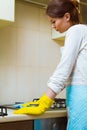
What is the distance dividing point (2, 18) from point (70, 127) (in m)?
0.72

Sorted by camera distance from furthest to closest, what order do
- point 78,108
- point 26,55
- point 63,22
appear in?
point 26,55 → point 63,22 → point 78,108

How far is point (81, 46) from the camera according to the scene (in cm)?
110

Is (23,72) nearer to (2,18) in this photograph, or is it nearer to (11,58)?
(11,58)

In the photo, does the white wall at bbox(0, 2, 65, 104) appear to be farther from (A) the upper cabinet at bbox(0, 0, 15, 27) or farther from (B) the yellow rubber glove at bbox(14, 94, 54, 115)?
(B) the yellow rubber glove at bbox(14, 94, 54, 115)

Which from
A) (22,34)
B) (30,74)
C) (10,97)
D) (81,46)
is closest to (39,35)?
(22,34)

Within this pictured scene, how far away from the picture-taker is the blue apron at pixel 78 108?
42.5 inches

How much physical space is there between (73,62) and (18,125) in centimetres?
40

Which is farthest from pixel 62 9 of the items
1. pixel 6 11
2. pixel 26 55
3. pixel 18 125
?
pixel 26 55

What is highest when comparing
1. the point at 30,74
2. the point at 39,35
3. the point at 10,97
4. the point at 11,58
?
the point at 39,35

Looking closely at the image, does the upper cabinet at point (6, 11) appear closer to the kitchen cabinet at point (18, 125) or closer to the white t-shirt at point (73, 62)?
the white t-shirt at point (73, 62)

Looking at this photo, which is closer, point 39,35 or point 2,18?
point 2,18

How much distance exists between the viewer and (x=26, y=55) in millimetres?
1854

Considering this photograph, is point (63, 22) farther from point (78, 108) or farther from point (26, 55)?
point (26, 55)

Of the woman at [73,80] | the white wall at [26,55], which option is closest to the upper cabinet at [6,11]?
the white wall at [26,55]
